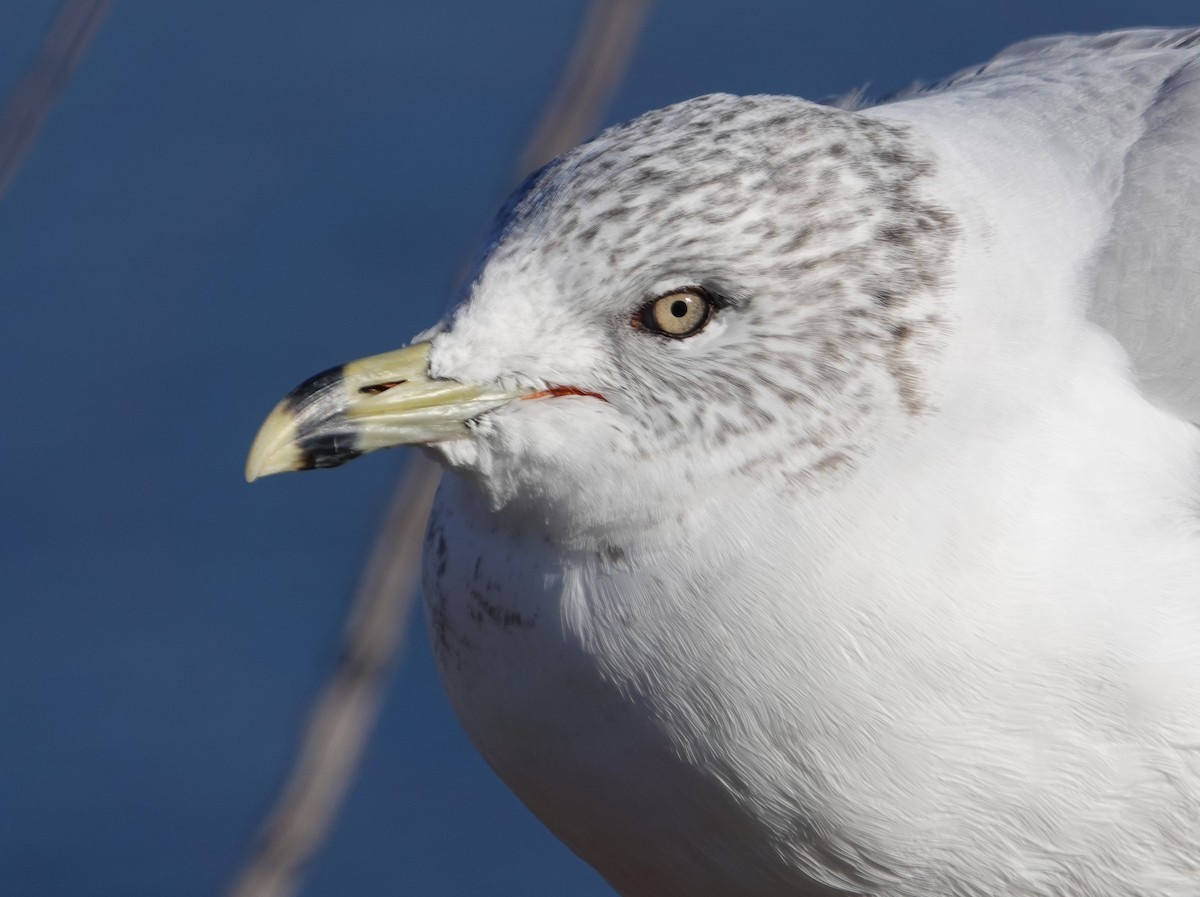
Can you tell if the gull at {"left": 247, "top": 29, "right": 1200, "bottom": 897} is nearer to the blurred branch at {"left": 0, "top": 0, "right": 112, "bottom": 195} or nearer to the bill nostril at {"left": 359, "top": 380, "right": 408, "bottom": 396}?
the bill nostril at {"left": 359, "top": 380, "right": 408, "bottom": 396}

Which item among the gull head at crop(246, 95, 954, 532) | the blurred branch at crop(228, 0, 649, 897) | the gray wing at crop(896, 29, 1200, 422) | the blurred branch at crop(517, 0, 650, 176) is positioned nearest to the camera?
the blurred branch at crop(228, 0, 649, 897)

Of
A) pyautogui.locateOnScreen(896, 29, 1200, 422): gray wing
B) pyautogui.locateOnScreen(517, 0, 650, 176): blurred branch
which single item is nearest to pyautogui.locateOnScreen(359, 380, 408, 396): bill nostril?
pyautogui.locateOnScreen(517, 0, 650, 176): blurred branch

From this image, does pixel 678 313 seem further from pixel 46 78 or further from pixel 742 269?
pixel 46 78

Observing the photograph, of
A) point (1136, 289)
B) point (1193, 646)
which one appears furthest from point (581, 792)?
point (1136, 289)

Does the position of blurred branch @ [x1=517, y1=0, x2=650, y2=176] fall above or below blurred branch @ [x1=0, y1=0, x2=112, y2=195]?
above

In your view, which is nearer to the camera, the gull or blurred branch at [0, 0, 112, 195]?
blurred branch at [0, 0, 112, 195]

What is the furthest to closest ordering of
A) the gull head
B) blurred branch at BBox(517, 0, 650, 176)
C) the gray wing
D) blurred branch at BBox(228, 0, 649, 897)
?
1. the gray wing
2. the gull head
3. blurred branch at BBox(517, 0, 650, 176)
4. blurred branch at BBox(228, 0, 649, 897)

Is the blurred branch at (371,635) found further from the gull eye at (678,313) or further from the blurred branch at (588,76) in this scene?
the gull eye at (678,313)

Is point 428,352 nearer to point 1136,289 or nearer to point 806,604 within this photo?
point 806,604
